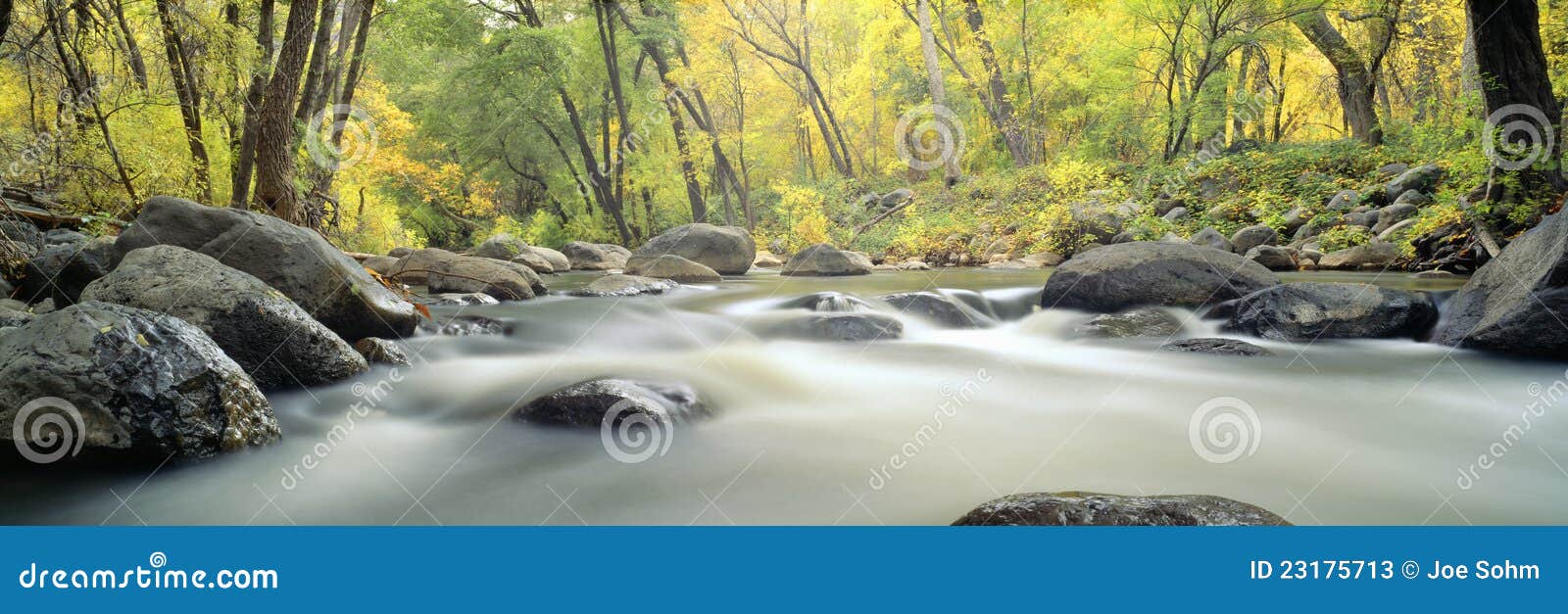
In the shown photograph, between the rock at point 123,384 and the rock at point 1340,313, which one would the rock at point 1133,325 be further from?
the rock at point 123,384

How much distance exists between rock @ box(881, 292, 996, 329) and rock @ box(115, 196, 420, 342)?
5.02 meters

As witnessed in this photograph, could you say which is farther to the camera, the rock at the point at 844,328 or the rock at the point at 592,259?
the rock at the point at 592,259

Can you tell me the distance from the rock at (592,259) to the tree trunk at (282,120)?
961 centimetres

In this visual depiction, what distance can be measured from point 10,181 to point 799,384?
1020 cm

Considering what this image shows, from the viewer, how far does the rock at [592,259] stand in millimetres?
18797

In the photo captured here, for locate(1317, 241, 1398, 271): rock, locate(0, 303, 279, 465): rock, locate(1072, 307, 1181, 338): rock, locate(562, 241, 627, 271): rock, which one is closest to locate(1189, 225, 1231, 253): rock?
locate(1317, 241, 1398, 271): rock

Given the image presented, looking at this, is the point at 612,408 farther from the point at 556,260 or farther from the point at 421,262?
the point at 556,260

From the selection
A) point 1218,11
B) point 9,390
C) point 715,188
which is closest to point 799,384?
point 9,390

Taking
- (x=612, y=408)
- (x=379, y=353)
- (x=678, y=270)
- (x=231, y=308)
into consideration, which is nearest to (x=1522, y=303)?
(x=612, y=408)

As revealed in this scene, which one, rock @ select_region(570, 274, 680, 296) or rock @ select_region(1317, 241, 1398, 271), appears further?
rock @ select_region(570, 274, 680, 296)

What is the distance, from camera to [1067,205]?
52.0ft

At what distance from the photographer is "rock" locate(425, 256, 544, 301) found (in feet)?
32.0

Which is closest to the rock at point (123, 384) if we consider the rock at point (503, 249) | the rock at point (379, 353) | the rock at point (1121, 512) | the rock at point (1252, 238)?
the rock at point (379, 353)

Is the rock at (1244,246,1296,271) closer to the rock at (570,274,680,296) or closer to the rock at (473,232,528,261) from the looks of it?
the rock at (570,274,680,296)
